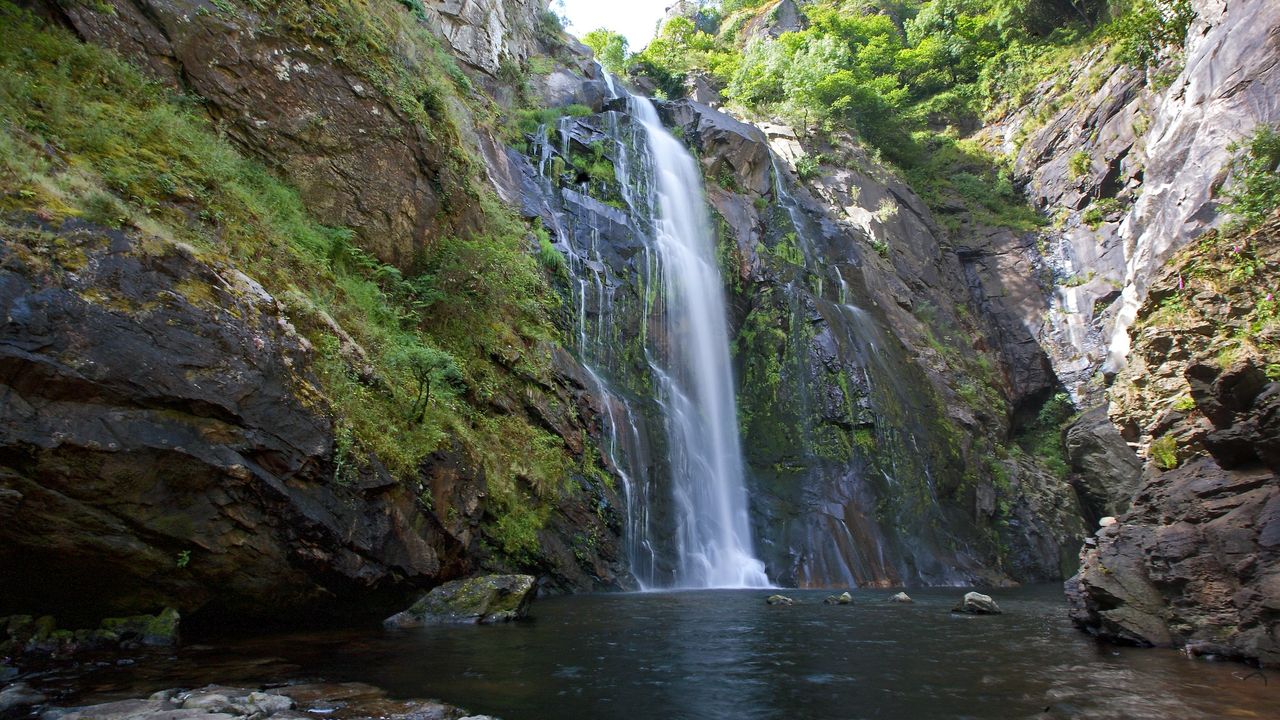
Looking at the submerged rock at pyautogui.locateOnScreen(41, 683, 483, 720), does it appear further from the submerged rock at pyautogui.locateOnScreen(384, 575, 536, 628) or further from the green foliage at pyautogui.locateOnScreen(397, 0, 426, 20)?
the green foliage at pyautogui.locateOnScreen(397, 0, 426, 20)

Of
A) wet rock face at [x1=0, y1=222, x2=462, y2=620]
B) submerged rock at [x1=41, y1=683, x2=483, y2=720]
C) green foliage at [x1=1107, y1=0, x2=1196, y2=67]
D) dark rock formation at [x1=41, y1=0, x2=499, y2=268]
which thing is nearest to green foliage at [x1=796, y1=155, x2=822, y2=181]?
green foliage at [x1=1107, y1=0, x2=1196, y2=67]

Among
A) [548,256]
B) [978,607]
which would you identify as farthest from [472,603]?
[548,256]

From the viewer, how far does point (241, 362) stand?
679 cm

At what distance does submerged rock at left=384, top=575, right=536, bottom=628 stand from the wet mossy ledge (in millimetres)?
305

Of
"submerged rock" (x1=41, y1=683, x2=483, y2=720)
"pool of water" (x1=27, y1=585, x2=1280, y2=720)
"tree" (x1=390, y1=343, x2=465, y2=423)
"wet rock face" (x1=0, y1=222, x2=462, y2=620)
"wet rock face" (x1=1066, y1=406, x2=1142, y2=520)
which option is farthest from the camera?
"wet rock face" (x1=1066, y1=406, x2=1142, y2=520)

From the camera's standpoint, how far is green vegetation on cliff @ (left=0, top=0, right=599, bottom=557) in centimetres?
710

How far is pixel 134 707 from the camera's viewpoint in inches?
162

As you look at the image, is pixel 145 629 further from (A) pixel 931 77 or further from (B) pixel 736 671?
(A) pixel 931 77

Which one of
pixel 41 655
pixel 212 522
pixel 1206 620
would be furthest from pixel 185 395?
pixel 1206 620

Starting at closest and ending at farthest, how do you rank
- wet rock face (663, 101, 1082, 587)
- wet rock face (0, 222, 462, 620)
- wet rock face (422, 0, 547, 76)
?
1. wet rock face (0, 222, 462, 620)
2. wet rock face (663, 101, 1082, 587)
3. wet rock face (422, 0, 547, 76)

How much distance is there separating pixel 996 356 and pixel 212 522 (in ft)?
91.9

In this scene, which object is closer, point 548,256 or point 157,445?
point 157,445

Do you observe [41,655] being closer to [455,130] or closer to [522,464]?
[522,464]

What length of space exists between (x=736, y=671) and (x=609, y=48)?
3882cm
